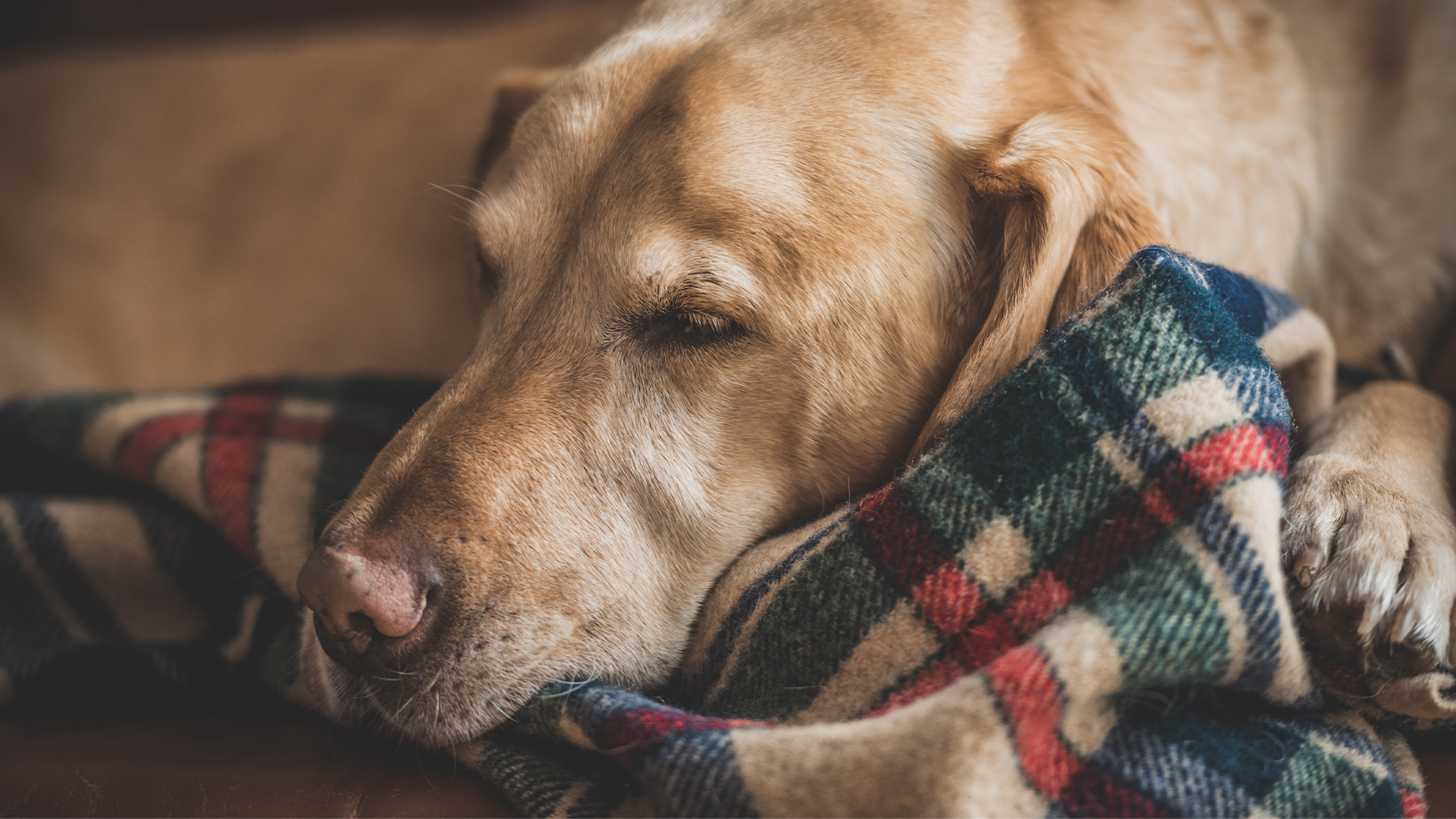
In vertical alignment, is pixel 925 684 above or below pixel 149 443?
above

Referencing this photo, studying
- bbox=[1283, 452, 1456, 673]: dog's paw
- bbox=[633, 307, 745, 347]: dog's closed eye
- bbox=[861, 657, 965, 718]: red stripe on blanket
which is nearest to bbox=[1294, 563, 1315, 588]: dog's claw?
bbox=[1283, 452, 1456, 673]: dog's paw

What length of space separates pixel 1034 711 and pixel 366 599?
2.37 feet

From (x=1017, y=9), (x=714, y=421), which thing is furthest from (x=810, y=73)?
(x=714, y=421)

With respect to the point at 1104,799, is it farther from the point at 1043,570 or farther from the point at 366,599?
the point at 366,599

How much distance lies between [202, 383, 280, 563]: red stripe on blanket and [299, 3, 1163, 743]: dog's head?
0.31m

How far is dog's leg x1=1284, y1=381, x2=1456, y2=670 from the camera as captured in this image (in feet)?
3.43

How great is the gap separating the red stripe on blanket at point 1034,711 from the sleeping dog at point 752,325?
38 centimetres

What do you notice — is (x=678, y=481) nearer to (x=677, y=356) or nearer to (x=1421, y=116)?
(x=677, y=356)

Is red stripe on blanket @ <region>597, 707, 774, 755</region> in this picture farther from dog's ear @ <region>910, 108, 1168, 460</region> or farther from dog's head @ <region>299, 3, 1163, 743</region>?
dog's ear @ <region>910, 108, 1168, 460</region>

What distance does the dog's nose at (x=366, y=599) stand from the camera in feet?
3.66

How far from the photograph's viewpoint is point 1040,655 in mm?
919

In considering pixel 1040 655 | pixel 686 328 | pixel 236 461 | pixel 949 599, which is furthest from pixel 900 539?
pixel 236 461

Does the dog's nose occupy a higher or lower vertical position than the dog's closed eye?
lower

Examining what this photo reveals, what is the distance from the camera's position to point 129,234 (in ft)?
9.01
